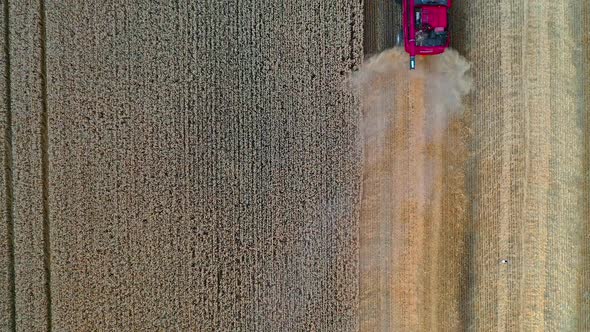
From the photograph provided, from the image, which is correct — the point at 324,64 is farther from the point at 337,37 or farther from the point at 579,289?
the point at 579,289

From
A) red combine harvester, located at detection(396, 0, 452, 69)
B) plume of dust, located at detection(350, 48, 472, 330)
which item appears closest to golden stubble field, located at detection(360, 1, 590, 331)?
plume of dust, located at detection(350, 48, 472, 330)

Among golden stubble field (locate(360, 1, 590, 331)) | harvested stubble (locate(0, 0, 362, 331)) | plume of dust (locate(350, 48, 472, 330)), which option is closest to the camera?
harvested stubble (locate(0, 0, 362, 331))

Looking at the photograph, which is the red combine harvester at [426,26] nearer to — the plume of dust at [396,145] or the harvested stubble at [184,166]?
the plume of dust at [396,145]

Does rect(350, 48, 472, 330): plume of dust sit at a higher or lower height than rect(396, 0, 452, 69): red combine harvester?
lower

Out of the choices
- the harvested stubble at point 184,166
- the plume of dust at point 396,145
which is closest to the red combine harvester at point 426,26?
the plume of dust at point 396,145

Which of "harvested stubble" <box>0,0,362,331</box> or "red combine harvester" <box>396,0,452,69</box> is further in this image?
"harvested stubble" <box>0,0,362,331</box>

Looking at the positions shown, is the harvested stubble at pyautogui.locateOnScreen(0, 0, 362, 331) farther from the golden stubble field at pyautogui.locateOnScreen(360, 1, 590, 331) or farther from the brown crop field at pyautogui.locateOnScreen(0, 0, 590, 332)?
the golden stubble field at pyautogui.locateOnScreen(360, 1, 590, 331)
